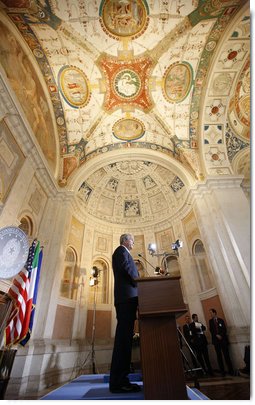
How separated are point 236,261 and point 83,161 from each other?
8.12 metres

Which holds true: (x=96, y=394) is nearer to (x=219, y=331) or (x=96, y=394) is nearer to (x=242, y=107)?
(x=219, y=331)

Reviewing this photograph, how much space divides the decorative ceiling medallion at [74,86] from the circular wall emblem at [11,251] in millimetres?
7020

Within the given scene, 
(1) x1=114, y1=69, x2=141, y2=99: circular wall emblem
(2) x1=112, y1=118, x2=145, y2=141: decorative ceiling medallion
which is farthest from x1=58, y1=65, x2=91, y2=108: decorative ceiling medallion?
(2) x1=112, y1=118, x2=145, y2=141: decorative ceiling medallion

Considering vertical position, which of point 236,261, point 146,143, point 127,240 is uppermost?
point 146,143

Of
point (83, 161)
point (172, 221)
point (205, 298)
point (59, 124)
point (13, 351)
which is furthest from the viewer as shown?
point (172, 221)

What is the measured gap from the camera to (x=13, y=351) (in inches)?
104

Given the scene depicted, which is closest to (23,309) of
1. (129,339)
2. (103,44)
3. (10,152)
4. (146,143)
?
A: (129,339)

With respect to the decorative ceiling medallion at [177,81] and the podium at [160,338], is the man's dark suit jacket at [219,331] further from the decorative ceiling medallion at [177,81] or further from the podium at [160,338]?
the decorative ceiling medallion at [177,81]

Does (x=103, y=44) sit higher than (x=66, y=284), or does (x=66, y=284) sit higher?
(x=103, y=44)

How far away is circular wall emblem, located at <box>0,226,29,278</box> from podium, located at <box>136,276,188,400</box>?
2.59 metres

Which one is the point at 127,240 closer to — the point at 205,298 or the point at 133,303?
the point at 133,303

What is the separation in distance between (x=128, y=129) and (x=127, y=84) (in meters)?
→ 2.15

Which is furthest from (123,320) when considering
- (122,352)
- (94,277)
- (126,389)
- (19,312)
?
(94,277)

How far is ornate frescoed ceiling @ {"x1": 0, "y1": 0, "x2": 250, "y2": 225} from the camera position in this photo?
6.71 metres
